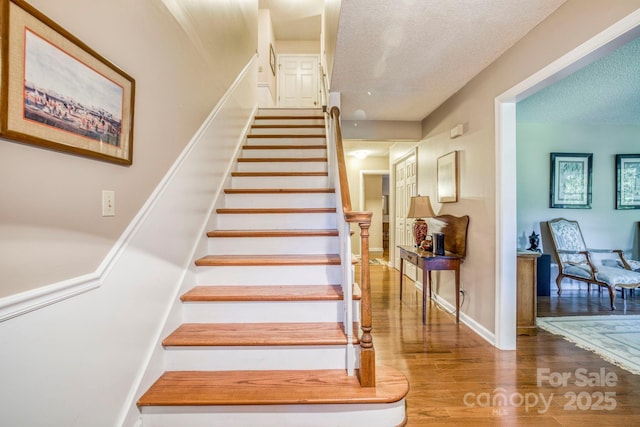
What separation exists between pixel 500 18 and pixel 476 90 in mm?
900

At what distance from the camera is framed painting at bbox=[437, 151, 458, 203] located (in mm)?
3164

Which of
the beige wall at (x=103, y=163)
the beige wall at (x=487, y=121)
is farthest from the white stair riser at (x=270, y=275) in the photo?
the beige wall at (x=487, y=121)

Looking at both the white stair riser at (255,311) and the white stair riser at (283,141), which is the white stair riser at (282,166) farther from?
the white stair riser at (255,311)

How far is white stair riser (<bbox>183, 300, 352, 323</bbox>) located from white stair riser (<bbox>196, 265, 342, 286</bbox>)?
0.24m

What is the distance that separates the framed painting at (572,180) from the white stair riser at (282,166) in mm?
3614

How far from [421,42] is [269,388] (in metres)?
2.50

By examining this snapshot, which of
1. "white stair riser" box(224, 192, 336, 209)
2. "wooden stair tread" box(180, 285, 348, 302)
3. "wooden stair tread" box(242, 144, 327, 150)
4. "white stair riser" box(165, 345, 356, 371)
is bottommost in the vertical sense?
"white stair riser" box(165, 345, 356, 371)

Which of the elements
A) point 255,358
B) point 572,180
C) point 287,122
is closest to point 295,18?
point 287,122

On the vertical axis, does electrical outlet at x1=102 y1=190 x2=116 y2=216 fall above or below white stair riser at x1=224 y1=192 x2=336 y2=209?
below

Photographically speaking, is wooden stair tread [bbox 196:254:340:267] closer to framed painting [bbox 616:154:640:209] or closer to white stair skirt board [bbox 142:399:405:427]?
white stair skirt board [bbox 142:399:405:427]

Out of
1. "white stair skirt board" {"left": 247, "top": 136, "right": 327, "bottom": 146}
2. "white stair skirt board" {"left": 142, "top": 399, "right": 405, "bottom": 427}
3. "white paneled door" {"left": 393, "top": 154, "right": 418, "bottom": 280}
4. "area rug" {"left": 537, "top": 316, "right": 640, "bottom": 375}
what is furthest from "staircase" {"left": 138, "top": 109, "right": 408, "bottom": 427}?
"white paneled door" {"left": 393, "top": 154, "right": 418, "bottom": 280}

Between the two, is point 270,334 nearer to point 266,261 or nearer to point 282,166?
point 266,261

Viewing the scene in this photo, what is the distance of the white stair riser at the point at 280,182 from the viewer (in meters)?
2.89

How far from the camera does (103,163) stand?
1.19 metres
